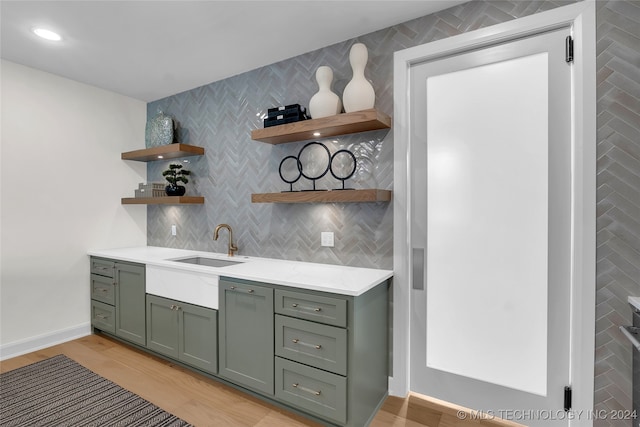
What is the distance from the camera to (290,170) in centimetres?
272

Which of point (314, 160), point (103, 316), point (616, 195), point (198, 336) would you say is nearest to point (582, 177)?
point (616, 195)

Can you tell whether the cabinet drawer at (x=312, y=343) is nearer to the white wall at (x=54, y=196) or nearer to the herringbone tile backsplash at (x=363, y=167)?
the herringbone tile backsplash at (x=363, y=167)

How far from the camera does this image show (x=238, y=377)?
219 centimetres

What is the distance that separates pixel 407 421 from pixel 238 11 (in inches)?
113

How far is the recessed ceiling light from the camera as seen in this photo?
7.64ft

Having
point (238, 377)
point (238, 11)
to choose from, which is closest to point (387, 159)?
point (238, 11)

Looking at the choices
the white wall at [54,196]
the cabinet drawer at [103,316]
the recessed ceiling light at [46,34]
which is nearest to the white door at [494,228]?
the recessed ceiling light at [46,34]

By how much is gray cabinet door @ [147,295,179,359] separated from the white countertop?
328mm

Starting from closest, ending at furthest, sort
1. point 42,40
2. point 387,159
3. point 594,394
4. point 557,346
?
point 594,394 → point 557,346 → point 387,159 → point 42,40

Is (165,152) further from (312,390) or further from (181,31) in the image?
(312,390)

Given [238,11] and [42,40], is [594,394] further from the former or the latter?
[42,40]

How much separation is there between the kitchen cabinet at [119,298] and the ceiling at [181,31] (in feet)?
6.05

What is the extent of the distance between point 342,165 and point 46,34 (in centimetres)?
244

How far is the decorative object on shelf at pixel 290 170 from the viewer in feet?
8.71
